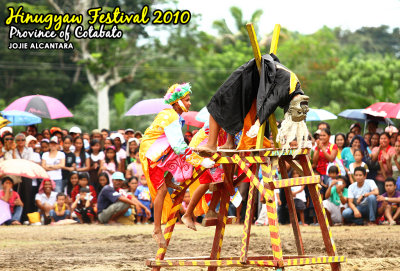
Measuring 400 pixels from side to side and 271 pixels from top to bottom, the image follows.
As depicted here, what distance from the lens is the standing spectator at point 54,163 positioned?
1484 cm

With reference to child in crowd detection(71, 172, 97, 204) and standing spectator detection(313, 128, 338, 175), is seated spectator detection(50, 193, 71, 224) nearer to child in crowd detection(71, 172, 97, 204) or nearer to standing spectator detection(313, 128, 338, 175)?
child in crowd detection(71, 172, 97, 204)

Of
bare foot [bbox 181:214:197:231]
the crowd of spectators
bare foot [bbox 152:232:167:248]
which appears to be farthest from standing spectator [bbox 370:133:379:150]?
bare foot [bbox 152:232:167:248]

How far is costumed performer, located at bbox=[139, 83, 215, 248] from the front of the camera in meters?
7.23

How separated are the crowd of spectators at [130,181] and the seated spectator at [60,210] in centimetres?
2

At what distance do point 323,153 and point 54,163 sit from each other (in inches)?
225

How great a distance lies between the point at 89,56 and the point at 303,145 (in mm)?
28784

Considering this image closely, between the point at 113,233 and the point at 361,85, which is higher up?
the point at 361,85

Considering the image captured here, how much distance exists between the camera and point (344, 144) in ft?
48.0

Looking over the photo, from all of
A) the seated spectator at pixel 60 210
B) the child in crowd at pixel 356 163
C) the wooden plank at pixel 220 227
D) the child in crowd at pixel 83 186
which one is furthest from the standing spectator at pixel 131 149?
the wooden plank at pixel 220 227

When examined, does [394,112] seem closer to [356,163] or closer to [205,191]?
[356,163]

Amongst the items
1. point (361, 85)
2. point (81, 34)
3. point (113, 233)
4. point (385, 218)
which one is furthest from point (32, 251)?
point (361, 85)

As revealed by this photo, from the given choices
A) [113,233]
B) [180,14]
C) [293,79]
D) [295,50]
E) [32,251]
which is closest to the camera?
[293,79]

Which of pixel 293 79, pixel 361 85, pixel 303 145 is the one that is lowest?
pixel 303 145

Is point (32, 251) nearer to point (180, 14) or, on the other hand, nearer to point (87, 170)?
point (87, 170)
